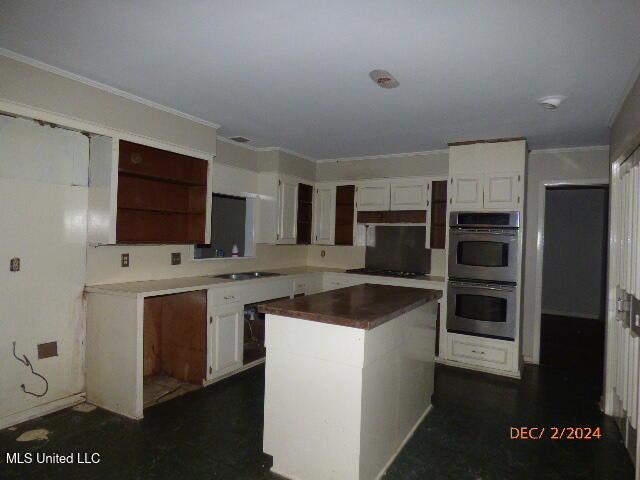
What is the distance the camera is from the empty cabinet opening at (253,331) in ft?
13.7

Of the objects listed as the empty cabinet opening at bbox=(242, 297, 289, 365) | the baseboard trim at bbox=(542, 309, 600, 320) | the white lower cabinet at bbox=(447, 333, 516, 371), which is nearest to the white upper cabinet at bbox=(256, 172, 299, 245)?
the empty cabinet opening at bbox=(242, 297, 289, 365)

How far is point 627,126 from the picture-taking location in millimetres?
2742

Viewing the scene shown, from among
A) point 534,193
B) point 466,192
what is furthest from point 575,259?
point 466,192

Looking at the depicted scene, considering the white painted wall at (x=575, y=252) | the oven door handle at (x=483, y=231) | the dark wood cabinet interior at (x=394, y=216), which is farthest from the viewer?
the white painted wall at (x=575, y=252)

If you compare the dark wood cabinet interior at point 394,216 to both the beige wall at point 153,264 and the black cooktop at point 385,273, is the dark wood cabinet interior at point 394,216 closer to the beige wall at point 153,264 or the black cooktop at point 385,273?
the black cooktop at point 385,273

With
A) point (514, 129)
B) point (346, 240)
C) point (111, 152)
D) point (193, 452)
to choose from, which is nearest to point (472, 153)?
point (514, 129)

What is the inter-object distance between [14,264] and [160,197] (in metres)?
1.36

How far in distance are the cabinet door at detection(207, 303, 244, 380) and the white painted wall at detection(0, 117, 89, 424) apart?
3.24ft

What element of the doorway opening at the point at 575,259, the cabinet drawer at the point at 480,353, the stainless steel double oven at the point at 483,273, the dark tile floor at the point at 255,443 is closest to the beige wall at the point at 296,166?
the stainless steel double oven at the point at 483,273

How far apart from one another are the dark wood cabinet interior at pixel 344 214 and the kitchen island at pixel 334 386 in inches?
111

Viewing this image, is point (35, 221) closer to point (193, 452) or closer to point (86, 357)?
point (86, 357)

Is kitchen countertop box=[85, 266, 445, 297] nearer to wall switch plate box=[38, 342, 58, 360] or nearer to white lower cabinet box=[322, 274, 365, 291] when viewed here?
wall switch plate box=[38, 342, 58, 360]

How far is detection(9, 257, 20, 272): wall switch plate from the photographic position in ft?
8.66

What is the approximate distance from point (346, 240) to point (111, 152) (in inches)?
121
